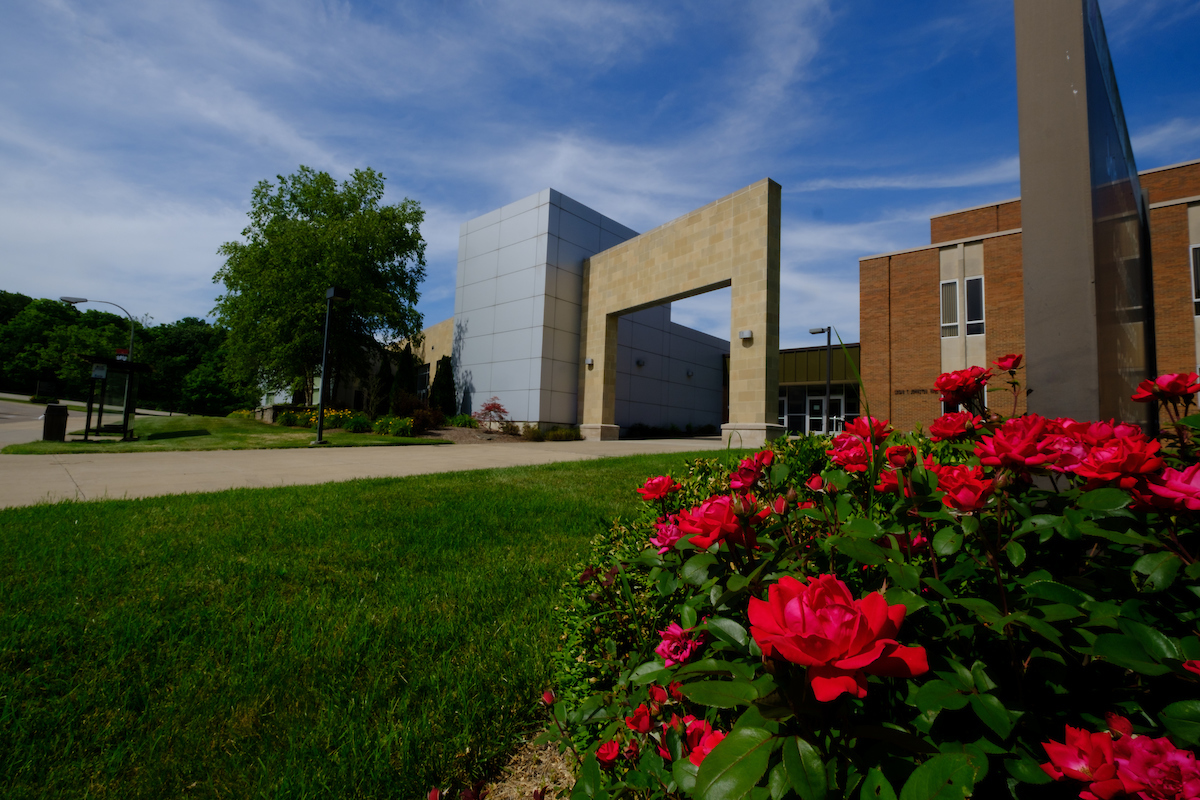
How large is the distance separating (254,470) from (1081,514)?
9.75 meters

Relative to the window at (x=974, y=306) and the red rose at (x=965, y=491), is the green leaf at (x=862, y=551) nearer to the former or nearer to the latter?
the red rose at (x=965, y=491)

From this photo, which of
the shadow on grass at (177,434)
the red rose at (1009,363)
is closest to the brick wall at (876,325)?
the red rose at (1009,363)

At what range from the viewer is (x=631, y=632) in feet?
6.71

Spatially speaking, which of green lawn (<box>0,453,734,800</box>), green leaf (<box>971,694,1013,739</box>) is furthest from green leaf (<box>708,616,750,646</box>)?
green lawn (<box>0,453,734,800</box>)

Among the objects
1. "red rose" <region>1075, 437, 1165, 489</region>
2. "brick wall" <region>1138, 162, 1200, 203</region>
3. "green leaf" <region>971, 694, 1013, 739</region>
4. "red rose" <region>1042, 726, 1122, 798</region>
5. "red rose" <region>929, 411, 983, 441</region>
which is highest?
"brick wall" <region>1138, 162, 1200, 203</region>

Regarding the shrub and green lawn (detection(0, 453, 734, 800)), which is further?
the shrub

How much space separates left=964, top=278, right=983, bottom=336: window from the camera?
18.1 meters

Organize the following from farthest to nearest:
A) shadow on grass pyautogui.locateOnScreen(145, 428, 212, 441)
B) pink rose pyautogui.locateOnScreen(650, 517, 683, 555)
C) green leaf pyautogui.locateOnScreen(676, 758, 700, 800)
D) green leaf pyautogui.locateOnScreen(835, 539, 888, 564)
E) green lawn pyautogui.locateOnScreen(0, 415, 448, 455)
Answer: shadow on grass pyautogui.locateOnScreen(145, 428, 212, 441), green lawn pyautogui.locateOnScreen(0, 415, 448, 455), pink rose pyautogui.locateOnScreen(650, 517, 683, 555), green leaf pyautogui.locateOnScreen(835, 539, 888, 564), green leaf pyautogui.locateOnScreen(676, 758, 700, 800)

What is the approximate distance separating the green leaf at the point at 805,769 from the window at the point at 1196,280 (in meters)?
21.6

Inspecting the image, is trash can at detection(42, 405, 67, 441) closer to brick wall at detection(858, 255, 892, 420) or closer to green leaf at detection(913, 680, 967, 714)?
green leaf at detection(913, 680, 967, 714)

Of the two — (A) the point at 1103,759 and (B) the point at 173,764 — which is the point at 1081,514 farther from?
(B) the point at 173,764

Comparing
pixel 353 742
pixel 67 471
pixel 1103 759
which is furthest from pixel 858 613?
pixel 67 471

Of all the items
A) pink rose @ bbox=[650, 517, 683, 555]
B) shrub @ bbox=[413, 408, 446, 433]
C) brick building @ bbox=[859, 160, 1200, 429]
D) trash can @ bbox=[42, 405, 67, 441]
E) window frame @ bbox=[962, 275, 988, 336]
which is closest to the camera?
pink rose @ bbox=[650, 517, 683, 555]

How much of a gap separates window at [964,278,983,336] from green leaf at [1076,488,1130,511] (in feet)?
69.1
